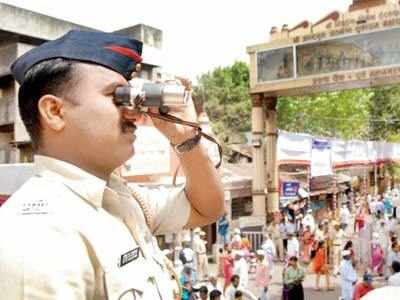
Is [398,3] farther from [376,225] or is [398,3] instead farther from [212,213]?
[212,213]

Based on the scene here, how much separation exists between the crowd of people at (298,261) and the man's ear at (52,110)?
18.0ft

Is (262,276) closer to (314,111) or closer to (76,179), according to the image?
(76,179)

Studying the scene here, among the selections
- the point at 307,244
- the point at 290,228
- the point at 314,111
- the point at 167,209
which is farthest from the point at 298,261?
the point at 314,111

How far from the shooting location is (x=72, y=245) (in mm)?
1098

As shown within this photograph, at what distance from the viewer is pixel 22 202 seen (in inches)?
44.6

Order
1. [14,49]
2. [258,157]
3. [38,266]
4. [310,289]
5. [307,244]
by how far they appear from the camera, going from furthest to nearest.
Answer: [14,49] < [258,157] < [307,244] < [310,289] < [38,266]

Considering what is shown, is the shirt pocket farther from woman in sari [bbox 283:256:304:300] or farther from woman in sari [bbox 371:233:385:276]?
woman in sari [bbox 371:233:385:276]

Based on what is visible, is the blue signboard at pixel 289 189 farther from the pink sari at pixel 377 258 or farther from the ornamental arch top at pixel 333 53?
the pink sari at pixel 377 258

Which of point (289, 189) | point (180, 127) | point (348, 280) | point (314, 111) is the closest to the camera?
point (180, 127)

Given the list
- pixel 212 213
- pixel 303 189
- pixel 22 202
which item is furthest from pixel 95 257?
pixel 303 189

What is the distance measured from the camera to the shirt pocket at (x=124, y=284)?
45.2 inches

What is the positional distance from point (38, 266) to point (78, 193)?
0.82 feet

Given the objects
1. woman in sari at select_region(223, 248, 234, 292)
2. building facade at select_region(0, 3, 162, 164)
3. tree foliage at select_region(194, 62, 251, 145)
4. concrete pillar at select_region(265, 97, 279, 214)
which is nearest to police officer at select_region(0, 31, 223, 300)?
woman in sari at select_region(223, 248, 234, 292)

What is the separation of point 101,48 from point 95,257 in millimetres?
540
